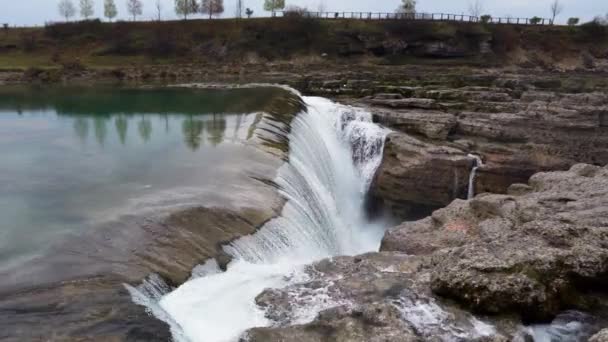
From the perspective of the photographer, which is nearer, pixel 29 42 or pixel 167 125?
pixel 167 125

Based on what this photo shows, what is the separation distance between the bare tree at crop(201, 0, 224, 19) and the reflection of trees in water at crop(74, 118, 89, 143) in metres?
54.5

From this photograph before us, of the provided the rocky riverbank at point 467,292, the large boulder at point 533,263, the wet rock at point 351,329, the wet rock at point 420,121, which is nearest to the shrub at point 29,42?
the wet rock at point 420,121

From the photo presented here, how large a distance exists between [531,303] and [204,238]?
5.69 m

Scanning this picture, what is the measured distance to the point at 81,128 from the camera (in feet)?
71.3

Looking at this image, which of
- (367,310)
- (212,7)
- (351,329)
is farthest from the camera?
(212,7)

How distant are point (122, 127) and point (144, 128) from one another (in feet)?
3.94

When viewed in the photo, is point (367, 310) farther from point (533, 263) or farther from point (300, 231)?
point (300, 231)

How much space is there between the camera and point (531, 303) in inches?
256

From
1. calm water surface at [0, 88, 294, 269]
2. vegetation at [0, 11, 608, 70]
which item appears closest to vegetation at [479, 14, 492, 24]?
vegetation at [0, 11, 608, 70]

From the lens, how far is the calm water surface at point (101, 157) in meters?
10.4

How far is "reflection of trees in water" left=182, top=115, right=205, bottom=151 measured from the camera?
17.7 m

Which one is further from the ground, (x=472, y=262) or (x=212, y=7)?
(x=212, y=7)

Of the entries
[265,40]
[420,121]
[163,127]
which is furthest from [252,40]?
[420,121]

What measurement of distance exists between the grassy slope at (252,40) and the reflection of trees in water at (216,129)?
36284 millimetres
